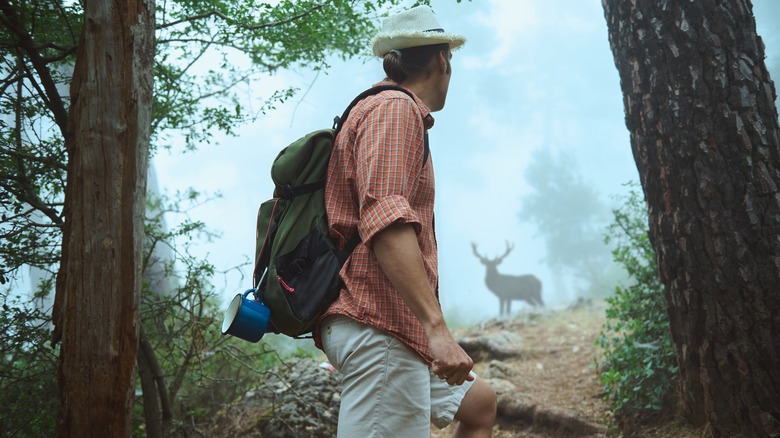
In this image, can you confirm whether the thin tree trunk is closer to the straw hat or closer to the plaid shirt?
the plaid shirt

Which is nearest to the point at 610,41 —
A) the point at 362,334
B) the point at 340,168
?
the point at 340,168

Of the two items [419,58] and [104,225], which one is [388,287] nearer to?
[419,58]

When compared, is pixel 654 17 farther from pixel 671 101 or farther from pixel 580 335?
pixel 580 335

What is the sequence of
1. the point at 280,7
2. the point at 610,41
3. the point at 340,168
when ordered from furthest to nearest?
the point at 280,7
the point at 610,41
the point at 340,168

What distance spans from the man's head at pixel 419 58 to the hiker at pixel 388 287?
0.18m

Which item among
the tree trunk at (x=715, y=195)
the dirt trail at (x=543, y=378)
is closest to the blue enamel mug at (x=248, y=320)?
the tree trunk at (x=715, y=195)

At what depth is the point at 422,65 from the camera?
191 cm

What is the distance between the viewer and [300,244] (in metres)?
1.62

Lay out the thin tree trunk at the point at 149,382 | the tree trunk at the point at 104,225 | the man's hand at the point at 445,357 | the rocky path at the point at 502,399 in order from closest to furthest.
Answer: the man's hand at the point at 445,357
the tree trunk at the point at 104,225
the thin tree trunk at the point at 149,382
the rocky path at the point at 502,399

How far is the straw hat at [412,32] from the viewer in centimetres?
187

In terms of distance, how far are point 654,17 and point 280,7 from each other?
2.06 metres

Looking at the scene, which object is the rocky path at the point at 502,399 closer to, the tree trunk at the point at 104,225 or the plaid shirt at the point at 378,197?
the tree trunk at the point at 104,225

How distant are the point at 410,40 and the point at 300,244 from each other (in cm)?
80

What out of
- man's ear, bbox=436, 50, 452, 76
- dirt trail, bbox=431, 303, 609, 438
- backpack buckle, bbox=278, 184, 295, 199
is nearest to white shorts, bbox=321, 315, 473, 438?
backpack buckle, bbox=278, 184, 295, 199
